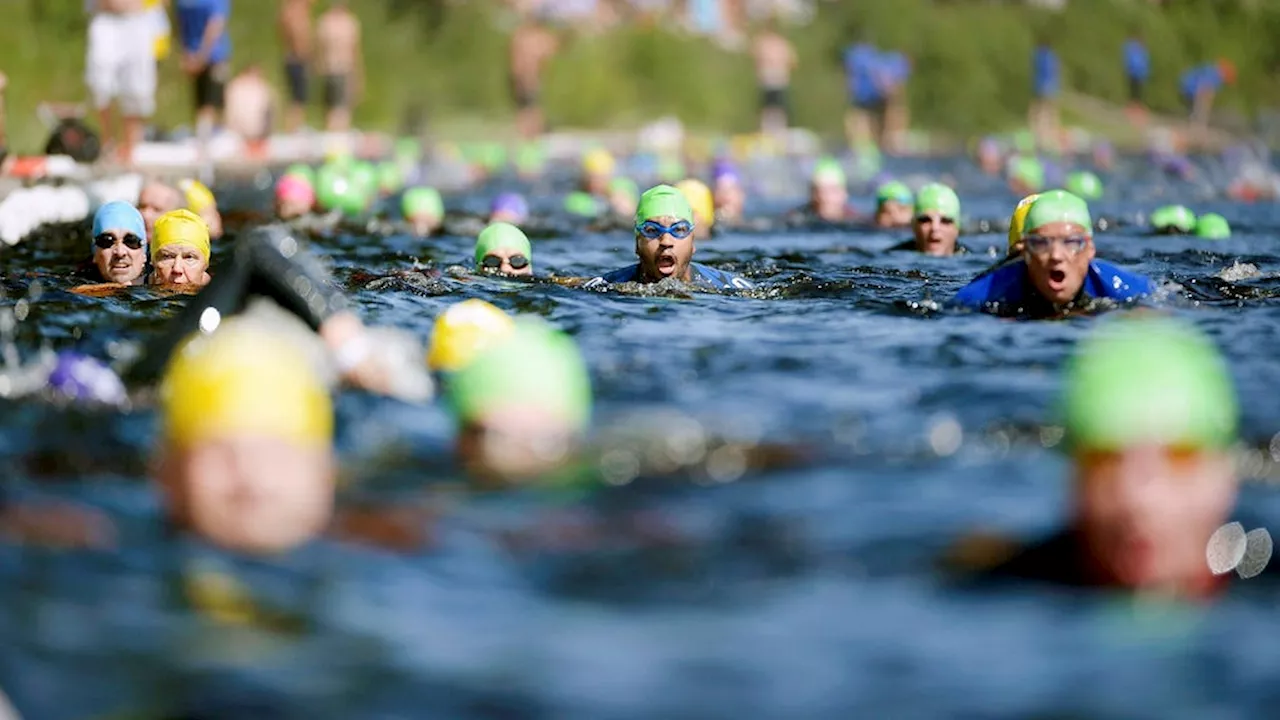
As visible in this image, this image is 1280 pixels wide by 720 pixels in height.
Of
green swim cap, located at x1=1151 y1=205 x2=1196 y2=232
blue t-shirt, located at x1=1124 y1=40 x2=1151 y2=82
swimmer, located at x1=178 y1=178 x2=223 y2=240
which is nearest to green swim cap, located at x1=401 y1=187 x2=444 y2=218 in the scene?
swimmer, located at x1=178 y1=178 x2=223 y2=240

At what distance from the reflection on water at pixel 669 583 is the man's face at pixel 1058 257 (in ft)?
3.03

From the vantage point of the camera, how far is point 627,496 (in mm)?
6766

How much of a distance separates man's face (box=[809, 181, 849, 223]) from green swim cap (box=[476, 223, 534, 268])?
22.0 feet

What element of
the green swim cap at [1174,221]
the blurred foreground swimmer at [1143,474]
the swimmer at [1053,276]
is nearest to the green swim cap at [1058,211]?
the swimmer at [1053,276]

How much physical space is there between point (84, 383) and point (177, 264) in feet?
12.3

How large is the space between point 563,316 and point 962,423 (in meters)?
3.60

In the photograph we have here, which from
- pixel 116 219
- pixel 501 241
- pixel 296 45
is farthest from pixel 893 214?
pixel 296 45

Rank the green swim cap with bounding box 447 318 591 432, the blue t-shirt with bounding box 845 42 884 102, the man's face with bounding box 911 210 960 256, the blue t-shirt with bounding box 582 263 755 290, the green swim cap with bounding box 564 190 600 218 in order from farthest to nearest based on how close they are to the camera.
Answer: the blue t-shirt with bounding box 845 42 884 102, the green swim cap with bounding box 564 190 600 218, the man's face with bounding box 911 210 960 256, the blue t-shirt with bounding box 582 263 755 290, the green swim cap with bounding box 447 318 591 432

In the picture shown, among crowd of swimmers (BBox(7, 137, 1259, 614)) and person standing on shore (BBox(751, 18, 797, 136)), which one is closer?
crowd of swimmers (BBox(7, 137, 1259, 614))

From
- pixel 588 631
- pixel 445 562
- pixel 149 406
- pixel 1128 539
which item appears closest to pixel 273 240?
pixel 149 406

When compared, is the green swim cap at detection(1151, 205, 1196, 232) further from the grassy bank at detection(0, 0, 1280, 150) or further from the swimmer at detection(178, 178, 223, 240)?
the grassy bank at detection(0, 0, 1280, 150)

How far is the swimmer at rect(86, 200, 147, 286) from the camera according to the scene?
11883 mm

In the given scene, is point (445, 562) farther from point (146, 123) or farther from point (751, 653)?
point (146, 123)

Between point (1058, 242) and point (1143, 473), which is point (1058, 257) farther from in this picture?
point (1143, 473)
